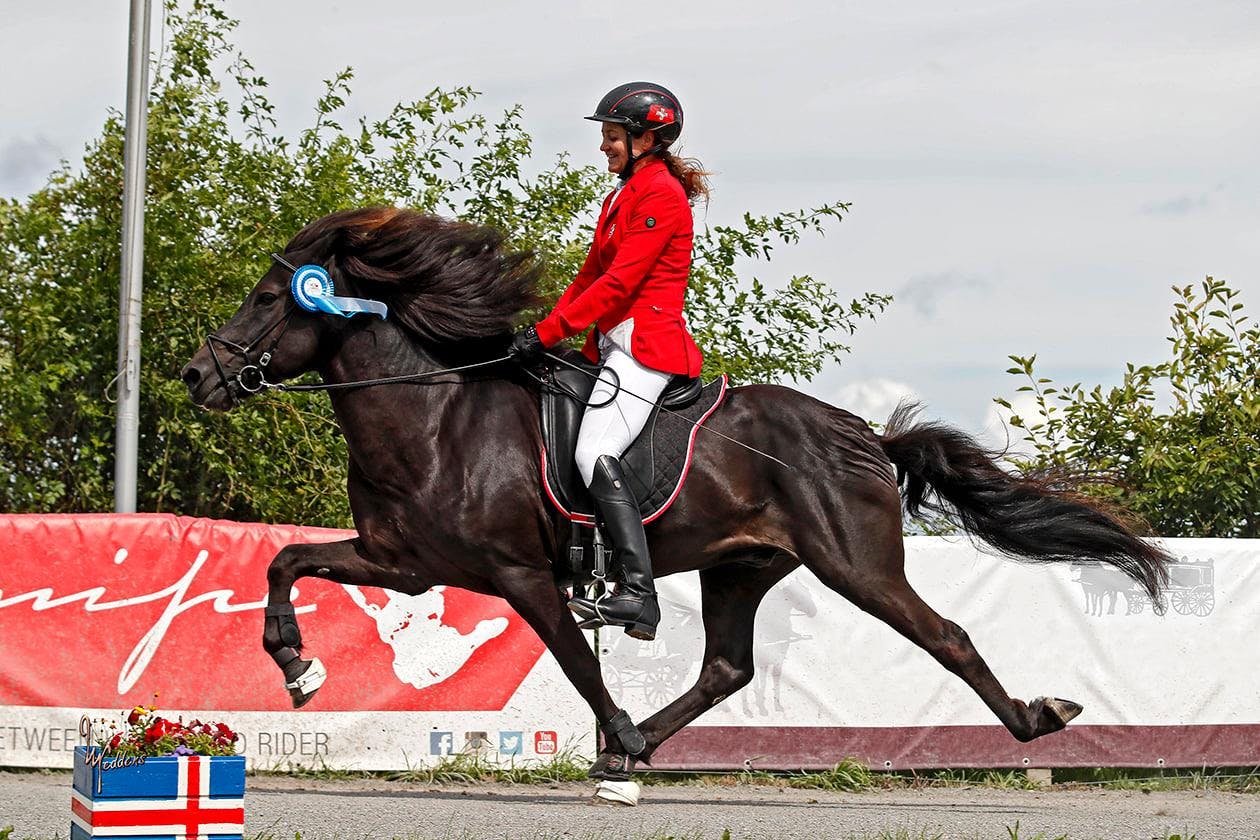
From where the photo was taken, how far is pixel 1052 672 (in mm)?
9656

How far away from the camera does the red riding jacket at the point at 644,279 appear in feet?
20.5

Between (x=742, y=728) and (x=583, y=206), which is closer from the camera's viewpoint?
(x=742, y=728)

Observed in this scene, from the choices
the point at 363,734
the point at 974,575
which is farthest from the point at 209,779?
the point at 974,575

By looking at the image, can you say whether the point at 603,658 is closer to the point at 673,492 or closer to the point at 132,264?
the point at 673,492

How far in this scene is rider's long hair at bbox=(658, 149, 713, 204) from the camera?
652 centimetres

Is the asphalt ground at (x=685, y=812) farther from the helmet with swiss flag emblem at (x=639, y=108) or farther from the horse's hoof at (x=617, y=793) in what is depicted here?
the helmet with swiss flag emblem at (x=639, y=108)

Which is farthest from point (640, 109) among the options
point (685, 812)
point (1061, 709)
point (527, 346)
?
point (685, 812)

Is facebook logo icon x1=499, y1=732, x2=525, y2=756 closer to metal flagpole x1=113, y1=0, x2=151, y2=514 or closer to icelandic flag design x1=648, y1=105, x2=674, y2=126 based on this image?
metal flagpole x1=113, y1=0, x2=151, y2=514

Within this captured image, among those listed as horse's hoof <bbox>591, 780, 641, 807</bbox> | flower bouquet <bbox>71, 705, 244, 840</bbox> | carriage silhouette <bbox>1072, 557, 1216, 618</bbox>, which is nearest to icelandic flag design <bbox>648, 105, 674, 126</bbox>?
horse's hoof <bbox>591, 780, 641, 807</bbox>

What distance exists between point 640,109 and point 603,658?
13.8 feet

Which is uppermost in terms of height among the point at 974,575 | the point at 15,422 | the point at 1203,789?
the point at 15,422

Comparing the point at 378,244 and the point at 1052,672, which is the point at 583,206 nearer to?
the point at 1052,672

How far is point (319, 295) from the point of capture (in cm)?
621

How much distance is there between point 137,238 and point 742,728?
5541mm
